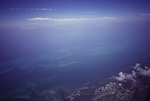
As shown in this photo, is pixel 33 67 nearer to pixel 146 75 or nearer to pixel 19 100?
pixel 19 100

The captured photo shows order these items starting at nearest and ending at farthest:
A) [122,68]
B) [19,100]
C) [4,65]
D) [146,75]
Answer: [19,100] → [146,75] → [122,68] → [4,65]

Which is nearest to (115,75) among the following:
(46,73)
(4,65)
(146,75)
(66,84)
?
(146,75)

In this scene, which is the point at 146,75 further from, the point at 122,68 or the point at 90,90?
the point at 90,90

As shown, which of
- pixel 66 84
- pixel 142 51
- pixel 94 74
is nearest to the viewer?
pixel 66 84

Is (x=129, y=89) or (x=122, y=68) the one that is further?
(x=122, y=68)

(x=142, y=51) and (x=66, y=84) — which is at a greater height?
(x=142, y=51)

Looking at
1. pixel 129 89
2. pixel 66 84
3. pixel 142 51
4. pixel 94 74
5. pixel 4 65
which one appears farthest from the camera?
pixel 142 51

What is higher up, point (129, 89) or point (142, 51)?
point (142, 51)

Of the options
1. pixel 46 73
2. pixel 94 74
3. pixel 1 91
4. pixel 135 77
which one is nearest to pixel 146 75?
pixel 135 77

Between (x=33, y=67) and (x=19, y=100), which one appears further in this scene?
(x=33, y=67)
